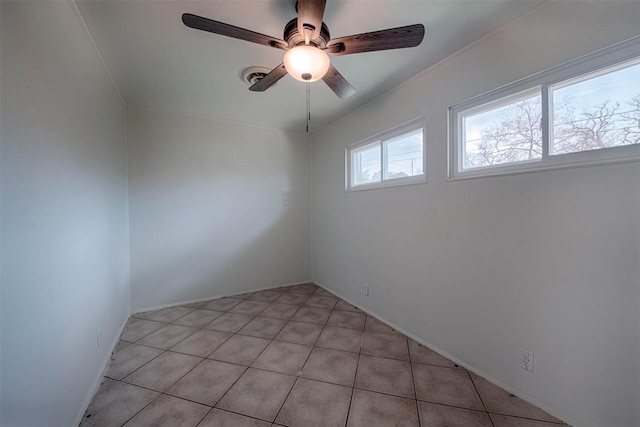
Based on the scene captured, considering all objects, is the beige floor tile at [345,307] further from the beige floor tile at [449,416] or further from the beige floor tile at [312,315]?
the beige floor tile at [449,416]

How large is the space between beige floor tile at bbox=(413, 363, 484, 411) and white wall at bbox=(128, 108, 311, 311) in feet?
7.69

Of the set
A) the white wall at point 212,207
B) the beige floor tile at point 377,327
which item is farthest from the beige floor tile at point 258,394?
the white wall at point 212,207

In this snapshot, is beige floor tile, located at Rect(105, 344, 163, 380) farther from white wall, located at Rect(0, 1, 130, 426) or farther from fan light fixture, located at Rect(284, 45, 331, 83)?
fan light fixture, located at Rect(284, 45, 331, 83)

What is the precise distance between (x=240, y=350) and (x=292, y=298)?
3.95 ft

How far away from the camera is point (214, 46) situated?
1.72 meters

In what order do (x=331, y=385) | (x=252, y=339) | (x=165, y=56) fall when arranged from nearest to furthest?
(x=331, y=385) → (x=165, y=56) → (x=252, y=339)

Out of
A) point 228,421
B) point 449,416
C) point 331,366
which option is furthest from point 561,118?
point 228,421

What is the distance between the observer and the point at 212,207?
3.17 metres

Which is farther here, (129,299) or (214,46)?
(129,299)

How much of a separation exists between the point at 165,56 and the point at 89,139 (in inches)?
32.8

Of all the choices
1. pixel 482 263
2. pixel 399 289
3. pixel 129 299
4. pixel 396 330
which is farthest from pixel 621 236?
pixel 129 299

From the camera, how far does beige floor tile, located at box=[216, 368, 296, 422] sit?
4.66 feet

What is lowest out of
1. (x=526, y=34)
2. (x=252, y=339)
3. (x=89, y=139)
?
(x=252, y=339)

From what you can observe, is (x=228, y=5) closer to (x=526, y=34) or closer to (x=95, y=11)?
(x=95, y=11)
